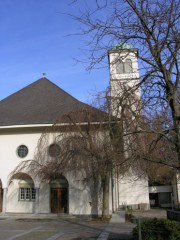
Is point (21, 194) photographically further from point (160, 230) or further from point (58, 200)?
point (160, 230)

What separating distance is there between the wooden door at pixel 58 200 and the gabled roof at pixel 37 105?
6.06m

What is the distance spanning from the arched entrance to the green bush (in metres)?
18.3

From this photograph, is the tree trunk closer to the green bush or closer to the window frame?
the window frame

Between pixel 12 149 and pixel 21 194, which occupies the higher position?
pixel 12 149

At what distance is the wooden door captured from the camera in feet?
89.6

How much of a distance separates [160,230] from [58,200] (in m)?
18.9

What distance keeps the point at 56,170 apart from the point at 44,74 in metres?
15.3

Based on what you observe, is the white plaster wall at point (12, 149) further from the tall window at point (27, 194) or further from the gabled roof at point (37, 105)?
the tall window at point (27, 194)

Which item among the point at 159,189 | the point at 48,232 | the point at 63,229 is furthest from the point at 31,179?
the point at 159,189

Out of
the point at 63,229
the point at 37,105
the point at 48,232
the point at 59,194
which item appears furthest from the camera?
the point at 37,105

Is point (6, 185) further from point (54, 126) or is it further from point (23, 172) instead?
point (54, 126)

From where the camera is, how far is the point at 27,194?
Answer: 93.2 ft

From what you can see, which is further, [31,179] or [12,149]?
[12,149]

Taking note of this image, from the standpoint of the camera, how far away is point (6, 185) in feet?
90.7
